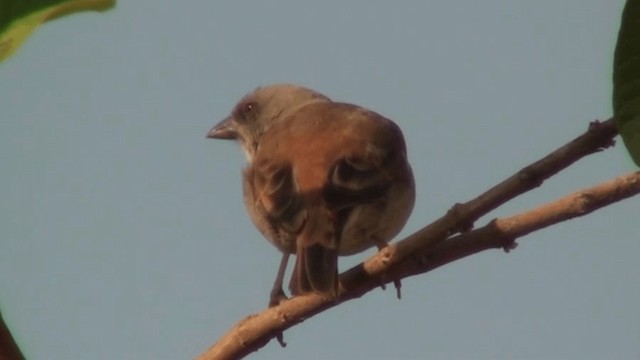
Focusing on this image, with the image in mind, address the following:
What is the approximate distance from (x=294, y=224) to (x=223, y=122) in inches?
137

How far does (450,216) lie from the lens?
2.57 meters

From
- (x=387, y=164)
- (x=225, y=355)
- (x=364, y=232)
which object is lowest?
(x=225, y=355)

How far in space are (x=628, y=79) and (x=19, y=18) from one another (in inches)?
45.0

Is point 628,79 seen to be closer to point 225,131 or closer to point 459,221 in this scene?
point 459,221

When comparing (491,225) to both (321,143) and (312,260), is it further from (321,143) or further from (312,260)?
(321,143)

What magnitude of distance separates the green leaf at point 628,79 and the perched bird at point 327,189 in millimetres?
1634

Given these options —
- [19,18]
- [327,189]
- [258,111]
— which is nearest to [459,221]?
[19,18]

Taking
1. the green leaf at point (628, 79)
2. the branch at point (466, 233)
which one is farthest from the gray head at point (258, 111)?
the green leaf at point (628, 79)

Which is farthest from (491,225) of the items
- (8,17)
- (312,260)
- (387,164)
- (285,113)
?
(285,113)

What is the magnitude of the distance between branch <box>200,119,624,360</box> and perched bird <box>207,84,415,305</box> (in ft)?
2.16

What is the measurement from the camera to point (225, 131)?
300 inches

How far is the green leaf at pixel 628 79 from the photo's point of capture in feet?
6.38

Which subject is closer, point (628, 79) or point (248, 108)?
point (628, 79)

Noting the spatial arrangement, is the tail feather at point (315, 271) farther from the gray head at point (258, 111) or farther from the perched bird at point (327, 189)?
the gray head at point (258, 111)
